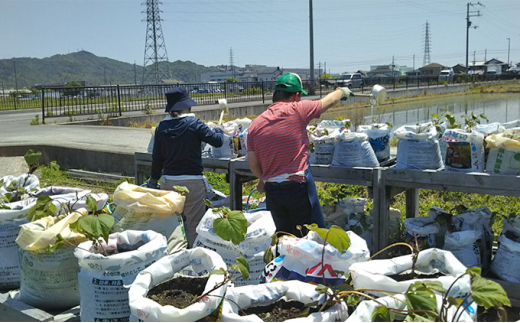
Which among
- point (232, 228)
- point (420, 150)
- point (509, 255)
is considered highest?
point (420, 150)

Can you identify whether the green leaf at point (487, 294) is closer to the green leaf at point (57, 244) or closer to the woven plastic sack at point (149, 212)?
the woven plastic sack at point (149, 212)

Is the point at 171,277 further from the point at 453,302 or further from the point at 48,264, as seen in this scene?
the point at 453,302

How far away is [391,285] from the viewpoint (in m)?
1.69

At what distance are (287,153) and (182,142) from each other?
3.26 feet

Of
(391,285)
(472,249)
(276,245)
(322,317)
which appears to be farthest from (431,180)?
(322,317)

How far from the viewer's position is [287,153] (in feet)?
10.7

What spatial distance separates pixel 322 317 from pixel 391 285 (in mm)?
294

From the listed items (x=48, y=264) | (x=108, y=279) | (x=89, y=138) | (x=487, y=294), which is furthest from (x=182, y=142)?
(x=89, y=138)

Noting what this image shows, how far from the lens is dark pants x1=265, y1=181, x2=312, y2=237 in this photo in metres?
3.30

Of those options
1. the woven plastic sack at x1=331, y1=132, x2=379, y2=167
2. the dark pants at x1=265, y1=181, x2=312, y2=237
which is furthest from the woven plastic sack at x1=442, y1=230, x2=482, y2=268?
the dark pants at x1=265, y1=181, x2=312, y2=237

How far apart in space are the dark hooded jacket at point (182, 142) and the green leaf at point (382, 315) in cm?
253

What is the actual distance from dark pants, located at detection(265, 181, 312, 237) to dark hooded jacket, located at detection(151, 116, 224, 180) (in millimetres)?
796

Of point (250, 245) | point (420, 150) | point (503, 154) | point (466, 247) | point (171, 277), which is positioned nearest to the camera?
point (171, 277)

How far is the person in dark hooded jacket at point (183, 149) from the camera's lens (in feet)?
12.5
